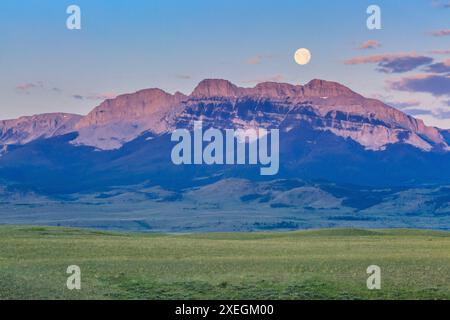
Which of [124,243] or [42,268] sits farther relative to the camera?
[124,243]

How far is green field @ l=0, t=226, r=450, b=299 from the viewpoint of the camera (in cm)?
4944

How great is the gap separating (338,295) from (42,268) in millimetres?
21236

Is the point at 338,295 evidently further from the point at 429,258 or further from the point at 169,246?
the point at 169,246

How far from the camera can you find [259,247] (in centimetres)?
8306

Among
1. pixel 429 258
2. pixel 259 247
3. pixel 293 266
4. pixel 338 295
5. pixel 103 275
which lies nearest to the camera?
pixel 338 295

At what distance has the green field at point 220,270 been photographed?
1946 inches

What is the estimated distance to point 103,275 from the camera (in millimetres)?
56094

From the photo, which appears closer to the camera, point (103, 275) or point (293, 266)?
point (103, 275)

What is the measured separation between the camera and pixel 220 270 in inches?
2335
